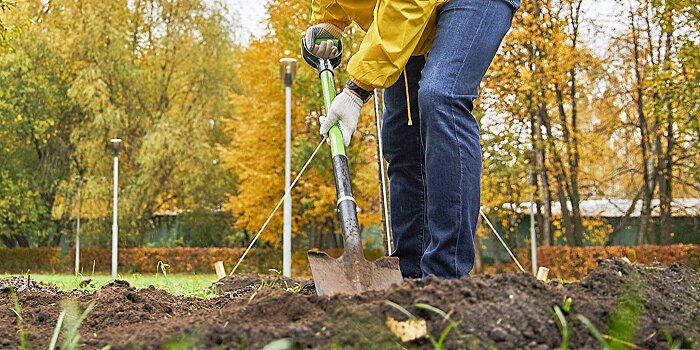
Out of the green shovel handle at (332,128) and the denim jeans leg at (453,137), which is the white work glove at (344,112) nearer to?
the green shovel handle at (332,128)

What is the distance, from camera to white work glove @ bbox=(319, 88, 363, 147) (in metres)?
2.26

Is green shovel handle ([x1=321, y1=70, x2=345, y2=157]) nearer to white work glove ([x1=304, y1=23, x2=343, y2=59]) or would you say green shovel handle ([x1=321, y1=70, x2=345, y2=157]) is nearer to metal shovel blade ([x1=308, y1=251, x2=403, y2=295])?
white work glove ([x1=304, y1=23, x2=343, y2=59])

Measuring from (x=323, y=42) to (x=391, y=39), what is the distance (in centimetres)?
66

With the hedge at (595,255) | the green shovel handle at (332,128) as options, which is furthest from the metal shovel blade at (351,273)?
the hedge at (595,255)

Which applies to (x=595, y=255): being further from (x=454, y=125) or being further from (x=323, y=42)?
(x=454, y=125)

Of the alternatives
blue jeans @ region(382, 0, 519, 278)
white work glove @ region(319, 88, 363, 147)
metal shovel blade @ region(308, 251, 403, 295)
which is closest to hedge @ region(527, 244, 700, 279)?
white work glove @ region(319, 88, 363, 147)

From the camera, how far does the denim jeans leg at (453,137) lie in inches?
77.6

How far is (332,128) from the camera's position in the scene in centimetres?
231

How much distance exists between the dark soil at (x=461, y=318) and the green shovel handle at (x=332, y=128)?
2.38ft

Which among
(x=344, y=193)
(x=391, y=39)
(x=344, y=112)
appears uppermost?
(x=391, y=39)

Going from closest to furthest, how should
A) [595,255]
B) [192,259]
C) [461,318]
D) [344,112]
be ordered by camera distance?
[461,318], [344,112], [595,255], [192,259]

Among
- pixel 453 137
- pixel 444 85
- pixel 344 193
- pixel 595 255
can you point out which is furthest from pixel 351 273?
pixel 595 255

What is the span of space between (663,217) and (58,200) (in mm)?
15408

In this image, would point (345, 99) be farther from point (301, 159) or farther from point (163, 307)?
point (301, 159)
